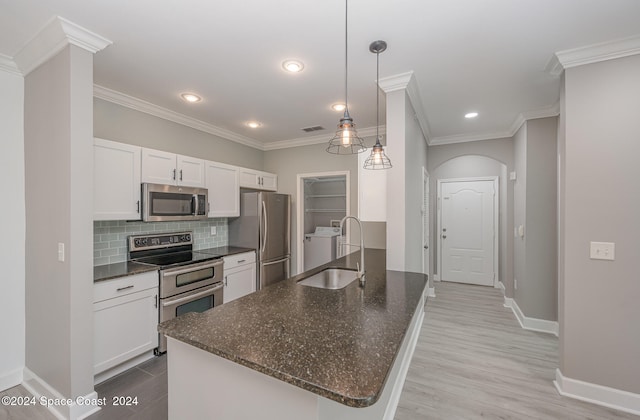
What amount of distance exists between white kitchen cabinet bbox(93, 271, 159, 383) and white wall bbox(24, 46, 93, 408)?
265 millimetres

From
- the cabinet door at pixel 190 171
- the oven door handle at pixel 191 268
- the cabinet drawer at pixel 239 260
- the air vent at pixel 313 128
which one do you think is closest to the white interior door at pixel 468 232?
the air vent at pixel 313 128

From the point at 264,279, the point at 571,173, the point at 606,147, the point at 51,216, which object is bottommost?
the point at 264,279

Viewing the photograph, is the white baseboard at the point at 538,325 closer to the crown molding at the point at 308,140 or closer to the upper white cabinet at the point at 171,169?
the crown molding at the point at 308,140

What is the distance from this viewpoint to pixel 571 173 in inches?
82.4

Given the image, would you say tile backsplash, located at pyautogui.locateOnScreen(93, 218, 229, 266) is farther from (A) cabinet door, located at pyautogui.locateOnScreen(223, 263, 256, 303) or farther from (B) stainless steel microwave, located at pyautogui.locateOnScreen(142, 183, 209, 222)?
(A) cabinet door, located at pyautogui.locateOnScreen(223, 263, 256, 303)

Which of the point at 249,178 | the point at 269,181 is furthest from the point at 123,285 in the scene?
the point at 269,181

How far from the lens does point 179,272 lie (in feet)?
8.93

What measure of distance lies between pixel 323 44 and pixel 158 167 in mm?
2112

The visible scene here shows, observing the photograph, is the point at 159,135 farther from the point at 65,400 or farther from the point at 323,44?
the point at 65,400

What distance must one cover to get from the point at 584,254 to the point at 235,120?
151 inches

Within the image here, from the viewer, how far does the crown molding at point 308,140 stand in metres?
4.01

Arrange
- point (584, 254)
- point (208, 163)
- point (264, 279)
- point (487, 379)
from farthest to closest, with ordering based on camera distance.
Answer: point (264, 279) → point (208, 163) → point (487, 379) → point (584, 254)

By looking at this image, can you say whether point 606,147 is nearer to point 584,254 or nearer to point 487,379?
point 584,254

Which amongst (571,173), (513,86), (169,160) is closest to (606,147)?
(571,173)
